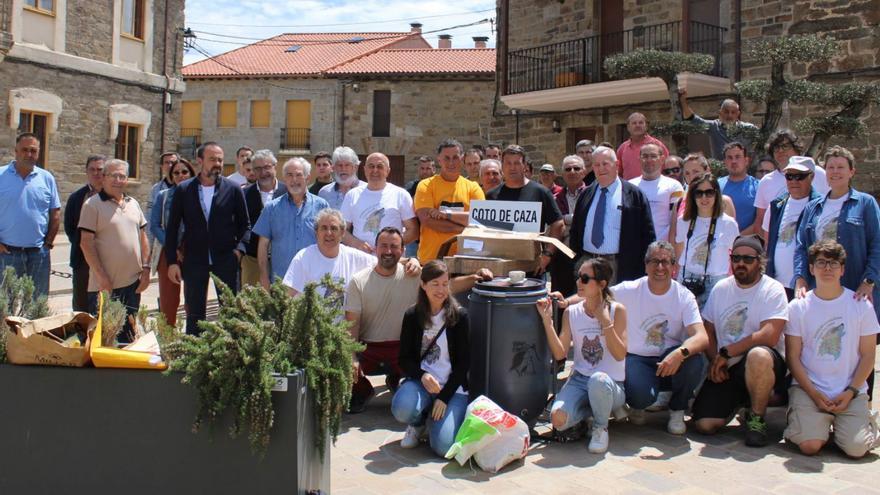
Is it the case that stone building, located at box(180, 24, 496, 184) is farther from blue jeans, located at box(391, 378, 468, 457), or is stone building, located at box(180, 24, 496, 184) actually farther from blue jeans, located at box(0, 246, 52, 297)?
blue jeans, located at box(391, 378, 468, 457)

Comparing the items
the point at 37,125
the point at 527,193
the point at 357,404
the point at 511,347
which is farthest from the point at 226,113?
the point at 511,347

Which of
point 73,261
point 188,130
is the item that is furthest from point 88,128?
point 188,130

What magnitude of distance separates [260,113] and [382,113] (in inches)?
223

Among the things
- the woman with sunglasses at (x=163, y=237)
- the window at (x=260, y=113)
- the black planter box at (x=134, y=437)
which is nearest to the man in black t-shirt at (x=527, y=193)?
the woman with sunglasses at (x=163, y=237)

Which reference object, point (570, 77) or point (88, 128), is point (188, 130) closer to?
point (88, 128)

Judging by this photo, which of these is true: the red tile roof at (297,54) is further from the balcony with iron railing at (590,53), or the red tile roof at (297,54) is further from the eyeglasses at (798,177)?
the eyeglasses at (798,177)

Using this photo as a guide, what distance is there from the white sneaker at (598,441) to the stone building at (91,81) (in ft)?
51.5

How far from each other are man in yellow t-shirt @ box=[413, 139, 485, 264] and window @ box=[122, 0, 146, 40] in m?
15.7

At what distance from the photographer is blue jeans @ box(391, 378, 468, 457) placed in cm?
449

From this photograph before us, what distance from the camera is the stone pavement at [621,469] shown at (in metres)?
4.03

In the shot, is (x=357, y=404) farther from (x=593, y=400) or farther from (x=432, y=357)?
(x=593, y=400)

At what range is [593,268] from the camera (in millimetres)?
4770

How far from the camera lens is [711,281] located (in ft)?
18.3

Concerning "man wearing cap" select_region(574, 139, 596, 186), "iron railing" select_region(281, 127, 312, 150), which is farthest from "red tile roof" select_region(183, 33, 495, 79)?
"man wearing cap" select_region(574, 139, 596, 186)
